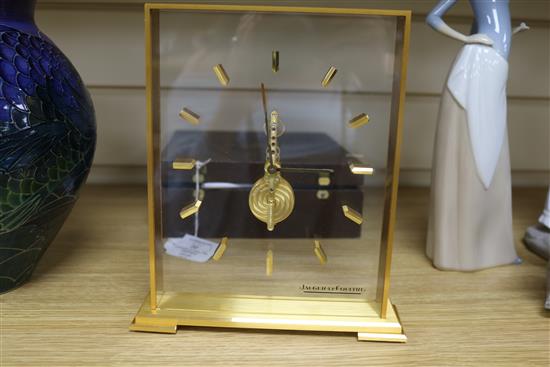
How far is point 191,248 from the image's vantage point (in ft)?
1.94

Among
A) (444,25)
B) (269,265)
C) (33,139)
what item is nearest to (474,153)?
(444,25)

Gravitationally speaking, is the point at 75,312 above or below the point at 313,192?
below

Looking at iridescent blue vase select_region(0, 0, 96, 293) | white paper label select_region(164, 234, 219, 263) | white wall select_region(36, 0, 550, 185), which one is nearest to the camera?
iridescent blue vase select_region(0, 0, 96, 293)

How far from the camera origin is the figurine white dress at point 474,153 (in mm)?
567

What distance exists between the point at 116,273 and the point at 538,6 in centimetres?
81

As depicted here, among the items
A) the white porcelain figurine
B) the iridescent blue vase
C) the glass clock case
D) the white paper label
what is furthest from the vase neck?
the white porcelain figurine

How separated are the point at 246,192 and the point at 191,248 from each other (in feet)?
0.38

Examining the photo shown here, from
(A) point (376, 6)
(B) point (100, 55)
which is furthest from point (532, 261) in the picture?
(B) point (100, 55)

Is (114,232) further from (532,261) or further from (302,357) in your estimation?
(532,261)

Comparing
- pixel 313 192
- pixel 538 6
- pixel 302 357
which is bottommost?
pixel 302 357

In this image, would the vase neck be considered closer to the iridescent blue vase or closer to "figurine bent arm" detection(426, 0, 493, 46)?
the iridescent blue vase

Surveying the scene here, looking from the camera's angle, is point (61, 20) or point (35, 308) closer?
point (35, 308)

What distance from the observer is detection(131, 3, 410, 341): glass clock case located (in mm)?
490

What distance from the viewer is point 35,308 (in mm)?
521
